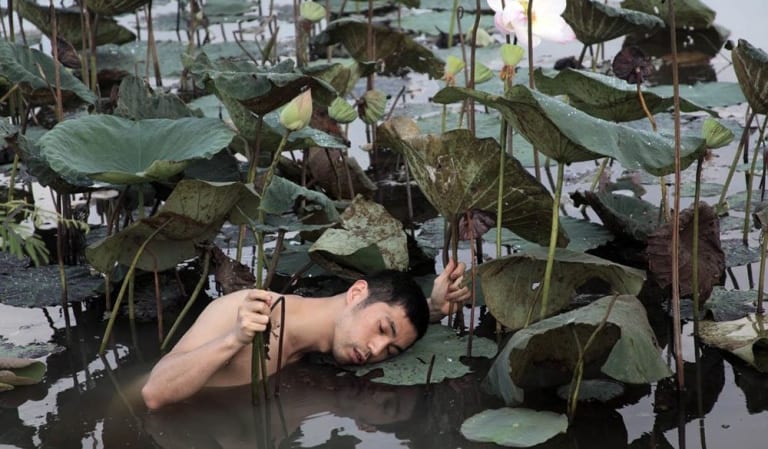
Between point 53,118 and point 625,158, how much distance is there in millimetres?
3416

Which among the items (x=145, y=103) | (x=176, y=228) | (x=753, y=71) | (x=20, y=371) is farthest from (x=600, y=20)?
(x=20, y=371)

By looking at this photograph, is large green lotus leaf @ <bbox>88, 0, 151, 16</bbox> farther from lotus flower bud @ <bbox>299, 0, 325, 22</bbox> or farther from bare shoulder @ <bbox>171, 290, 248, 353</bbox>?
bare shoulder @ <bbox>171, 290, 248, 353</bbox>

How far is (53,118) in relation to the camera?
5.28 m

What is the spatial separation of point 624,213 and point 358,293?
1.02 metres

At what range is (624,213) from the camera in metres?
3.62

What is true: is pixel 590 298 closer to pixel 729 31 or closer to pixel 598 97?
pixel 598 97

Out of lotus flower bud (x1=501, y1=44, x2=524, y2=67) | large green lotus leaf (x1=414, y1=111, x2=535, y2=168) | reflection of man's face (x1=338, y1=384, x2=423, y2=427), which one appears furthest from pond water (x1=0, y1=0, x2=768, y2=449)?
large green lotus leaf (x1=414, y1=111, x2=535, y2=168)

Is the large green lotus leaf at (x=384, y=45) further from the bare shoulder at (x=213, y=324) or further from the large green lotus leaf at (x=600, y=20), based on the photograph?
the bare shoulder at (x=213, y=324)

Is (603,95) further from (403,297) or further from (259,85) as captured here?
(259,85)

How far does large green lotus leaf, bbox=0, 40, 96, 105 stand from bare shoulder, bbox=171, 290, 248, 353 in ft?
3.26

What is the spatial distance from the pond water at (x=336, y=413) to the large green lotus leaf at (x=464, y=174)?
1.36 ft

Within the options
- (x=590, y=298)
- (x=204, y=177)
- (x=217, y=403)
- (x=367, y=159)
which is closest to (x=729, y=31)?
(x=367, y=159)

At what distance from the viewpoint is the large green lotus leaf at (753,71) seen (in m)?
3.02

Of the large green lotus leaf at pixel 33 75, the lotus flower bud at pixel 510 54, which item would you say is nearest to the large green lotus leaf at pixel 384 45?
the large green lotus leaf at pixel 33 75
